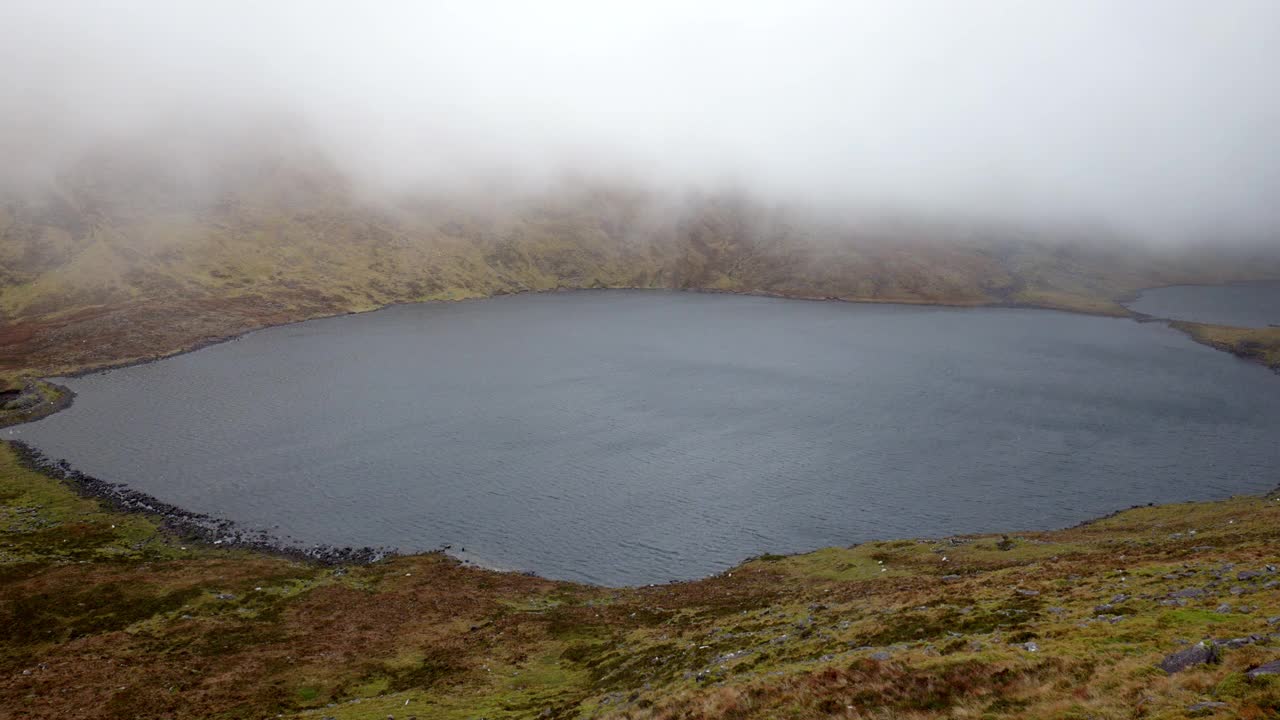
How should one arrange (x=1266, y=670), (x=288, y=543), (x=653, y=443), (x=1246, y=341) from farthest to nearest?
(x=1246, y=341) → (x=653, y=443) → (x=288, y=543) → (x=1266, y=670)

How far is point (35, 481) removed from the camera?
80.9m

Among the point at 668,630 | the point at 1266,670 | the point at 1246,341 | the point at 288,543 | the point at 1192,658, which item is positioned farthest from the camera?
the point at 1246,341

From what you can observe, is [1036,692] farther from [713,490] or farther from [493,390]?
[493,390]

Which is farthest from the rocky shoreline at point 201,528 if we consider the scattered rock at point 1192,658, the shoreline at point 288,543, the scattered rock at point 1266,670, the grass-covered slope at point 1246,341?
the grass-covered slope at point 1246,341

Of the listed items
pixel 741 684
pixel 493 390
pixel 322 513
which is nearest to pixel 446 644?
pixel 741 684

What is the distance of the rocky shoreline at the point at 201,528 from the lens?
65.7 meters

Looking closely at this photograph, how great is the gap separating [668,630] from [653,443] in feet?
179

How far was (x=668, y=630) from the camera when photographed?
45.2 meters

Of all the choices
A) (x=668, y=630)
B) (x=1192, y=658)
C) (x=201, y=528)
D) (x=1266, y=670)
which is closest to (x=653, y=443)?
(x=668, y=630)

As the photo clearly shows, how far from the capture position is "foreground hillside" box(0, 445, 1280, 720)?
2233 centimetres

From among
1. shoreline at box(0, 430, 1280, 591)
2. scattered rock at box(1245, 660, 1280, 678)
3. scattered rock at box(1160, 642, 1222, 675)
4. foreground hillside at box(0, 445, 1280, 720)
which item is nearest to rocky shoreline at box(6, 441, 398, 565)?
shoreline at box(0, 430, 1280, 591)

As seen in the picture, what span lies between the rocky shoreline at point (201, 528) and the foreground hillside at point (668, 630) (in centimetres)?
193

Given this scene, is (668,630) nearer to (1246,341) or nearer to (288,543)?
(288,543)

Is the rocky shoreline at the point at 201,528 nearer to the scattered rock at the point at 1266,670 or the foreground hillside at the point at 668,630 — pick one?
the foreground hillside at the point at 668,630
